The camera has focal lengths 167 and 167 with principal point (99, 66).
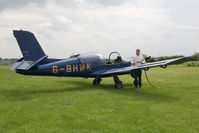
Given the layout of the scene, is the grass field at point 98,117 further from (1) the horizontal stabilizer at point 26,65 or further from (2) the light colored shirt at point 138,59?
(2) the light colored shirt at point 138,59

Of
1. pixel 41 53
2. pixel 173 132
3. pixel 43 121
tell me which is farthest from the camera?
pixel 41 53

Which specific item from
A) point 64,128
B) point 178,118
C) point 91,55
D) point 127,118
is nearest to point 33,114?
point 64,128

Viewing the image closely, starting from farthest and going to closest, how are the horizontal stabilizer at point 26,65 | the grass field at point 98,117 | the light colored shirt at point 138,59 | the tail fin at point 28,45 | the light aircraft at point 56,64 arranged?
the light colored shirt at point 138,59
the tail fin at point 28,45
the light aircraft at point 56,64
the horizontal stabilizer at point 26,65
the grass field at point 98,117

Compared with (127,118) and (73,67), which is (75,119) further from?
(73,67)

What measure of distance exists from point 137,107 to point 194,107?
2071mm

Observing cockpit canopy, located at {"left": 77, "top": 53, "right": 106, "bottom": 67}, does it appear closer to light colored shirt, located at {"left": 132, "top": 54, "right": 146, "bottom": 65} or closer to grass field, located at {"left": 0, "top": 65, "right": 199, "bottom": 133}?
light colored shirt, located at {"left": 132, "top": 54, "right": 146, "bottom": 65}

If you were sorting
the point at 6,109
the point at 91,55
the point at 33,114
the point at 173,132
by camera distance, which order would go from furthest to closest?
the point at 91,55 < the point at 6,109 < the point at 33,114 < the point at 173,132

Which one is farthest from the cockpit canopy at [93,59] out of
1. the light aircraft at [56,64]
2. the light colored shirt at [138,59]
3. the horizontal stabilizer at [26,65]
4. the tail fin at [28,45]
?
the tail fin at [28,45]

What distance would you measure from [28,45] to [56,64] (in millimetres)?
1910

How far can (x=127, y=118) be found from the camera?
4.90 meters

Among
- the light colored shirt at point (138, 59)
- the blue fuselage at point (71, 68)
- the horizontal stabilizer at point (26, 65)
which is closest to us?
the horizontal stabilizer at point (26, 65)

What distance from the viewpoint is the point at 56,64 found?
9.93 m

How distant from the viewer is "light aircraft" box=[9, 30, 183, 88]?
30.4 feet

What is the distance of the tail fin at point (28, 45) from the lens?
30.8 ft
